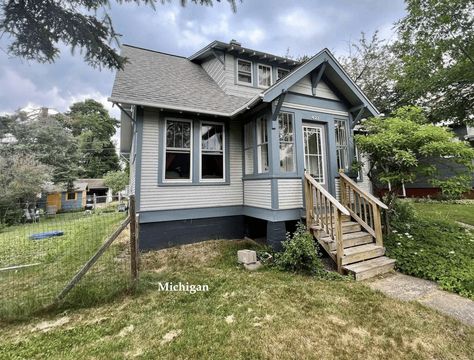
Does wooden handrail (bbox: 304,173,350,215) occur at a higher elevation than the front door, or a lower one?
lower

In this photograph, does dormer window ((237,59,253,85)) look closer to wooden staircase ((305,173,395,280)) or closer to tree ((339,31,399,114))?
wooden staircase ((305,173,395,280))

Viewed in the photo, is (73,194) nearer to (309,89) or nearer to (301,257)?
(309,89)

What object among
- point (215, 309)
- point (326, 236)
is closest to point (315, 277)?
point (326, 236)

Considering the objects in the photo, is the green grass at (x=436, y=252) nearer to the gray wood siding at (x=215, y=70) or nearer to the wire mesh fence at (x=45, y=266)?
the wire mesh fence at (x=45, y=266)

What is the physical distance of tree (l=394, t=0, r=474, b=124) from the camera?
9547mm

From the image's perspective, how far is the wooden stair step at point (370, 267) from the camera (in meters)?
4.29

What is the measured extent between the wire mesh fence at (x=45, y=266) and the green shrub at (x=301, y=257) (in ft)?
10.1

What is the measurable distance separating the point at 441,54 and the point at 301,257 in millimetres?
12138

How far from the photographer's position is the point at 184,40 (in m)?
11.3

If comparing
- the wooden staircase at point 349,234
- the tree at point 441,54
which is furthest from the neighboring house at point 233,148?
the tree at point 441,54

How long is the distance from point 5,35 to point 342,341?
21.7 feet

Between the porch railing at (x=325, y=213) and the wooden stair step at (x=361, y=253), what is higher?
the porch railing at (x=325, y=213)

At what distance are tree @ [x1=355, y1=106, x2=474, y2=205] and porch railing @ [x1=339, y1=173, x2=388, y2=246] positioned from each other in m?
0.79

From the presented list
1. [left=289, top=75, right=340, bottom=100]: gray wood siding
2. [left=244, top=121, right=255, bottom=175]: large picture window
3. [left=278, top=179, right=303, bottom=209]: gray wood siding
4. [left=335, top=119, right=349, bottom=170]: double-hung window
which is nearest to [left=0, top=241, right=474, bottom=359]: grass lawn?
[left=278, top=179, right=303, bottom=209]: gray wood siding
